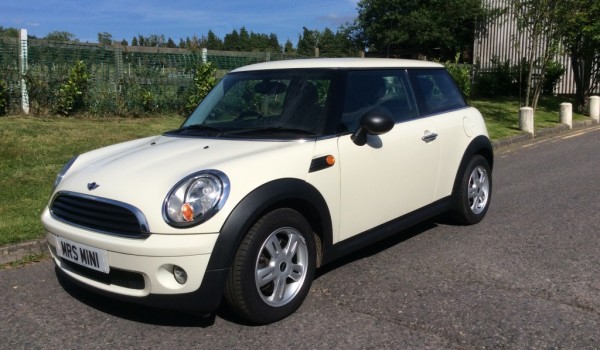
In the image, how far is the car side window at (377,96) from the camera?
161 inches

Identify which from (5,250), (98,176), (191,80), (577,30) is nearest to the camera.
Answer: (98,176)

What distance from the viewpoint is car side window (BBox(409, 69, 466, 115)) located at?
4.82 metres

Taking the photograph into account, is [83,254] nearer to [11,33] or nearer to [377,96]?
[377,96]

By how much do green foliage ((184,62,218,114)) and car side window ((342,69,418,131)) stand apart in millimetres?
8760

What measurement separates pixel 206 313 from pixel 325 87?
5.84 ft

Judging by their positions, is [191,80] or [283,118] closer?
[283,118]

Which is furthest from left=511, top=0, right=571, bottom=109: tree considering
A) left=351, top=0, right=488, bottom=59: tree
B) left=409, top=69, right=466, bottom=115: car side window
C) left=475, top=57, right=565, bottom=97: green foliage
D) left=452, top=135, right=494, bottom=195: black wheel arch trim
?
left=351, top=0, right=488, bottom=59: tree

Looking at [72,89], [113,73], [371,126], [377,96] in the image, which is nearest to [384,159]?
[371,126]

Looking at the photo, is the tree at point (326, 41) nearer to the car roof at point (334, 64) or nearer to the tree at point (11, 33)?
the tree at point (11, 33)

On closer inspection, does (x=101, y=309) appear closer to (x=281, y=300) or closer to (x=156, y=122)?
(x=281, y=300)

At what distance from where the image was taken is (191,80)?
1333 centimetres

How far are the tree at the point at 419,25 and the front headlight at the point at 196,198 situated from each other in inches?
1474

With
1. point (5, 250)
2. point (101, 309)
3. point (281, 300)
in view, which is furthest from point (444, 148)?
point (5, 250)

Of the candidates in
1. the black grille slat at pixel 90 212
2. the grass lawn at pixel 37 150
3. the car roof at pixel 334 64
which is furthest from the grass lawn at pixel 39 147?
the car roof at pixel 334 64
